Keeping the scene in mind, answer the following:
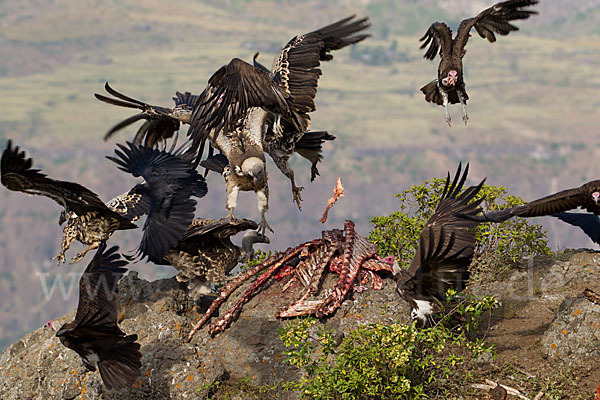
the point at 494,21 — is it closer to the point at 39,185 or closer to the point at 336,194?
the point at 336,194

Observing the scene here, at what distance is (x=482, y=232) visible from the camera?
11891 mm

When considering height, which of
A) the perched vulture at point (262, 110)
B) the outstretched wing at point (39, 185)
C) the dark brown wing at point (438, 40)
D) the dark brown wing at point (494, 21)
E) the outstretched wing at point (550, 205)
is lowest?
the outstretched wing at point (39, 185)

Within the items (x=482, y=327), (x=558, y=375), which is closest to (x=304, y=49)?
(x=482, y=327)

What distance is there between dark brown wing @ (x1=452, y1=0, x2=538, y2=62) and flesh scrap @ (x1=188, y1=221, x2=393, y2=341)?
3677 millimetres

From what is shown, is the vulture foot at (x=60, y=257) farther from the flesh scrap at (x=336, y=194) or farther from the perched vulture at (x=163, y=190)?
the flesh scrap at (x=336, y=194)

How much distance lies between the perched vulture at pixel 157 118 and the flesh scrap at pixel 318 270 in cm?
285

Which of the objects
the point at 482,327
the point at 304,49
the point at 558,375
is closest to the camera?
the point at 558,375

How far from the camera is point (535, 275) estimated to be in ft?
38.5

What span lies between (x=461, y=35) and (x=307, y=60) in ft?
8.48

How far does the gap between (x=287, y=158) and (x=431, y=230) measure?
13.0 feet

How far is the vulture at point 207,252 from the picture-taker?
10477mm

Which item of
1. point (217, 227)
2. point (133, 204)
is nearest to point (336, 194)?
point (217, 227)

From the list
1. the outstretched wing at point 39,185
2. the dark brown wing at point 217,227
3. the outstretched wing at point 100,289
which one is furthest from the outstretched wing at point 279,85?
the outstretched wing at point 100,289

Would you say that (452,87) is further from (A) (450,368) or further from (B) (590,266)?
(A) (450,368)
